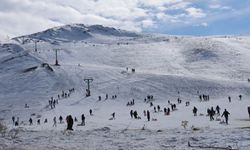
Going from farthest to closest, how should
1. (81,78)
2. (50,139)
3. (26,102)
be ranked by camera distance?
1. (81,78)
2. (26,102)
3. (50,139)

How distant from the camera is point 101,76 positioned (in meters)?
103

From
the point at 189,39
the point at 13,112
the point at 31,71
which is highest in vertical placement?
the point at 189,39

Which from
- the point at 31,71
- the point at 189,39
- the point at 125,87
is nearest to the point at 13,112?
the point at 125,87

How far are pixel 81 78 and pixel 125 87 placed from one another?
581 inches

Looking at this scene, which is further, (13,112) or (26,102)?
(26,102)

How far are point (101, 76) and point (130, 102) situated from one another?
28.3 m

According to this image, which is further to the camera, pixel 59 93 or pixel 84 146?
pixel 59 93

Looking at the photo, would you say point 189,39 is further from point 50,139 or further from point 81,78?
point 50,139

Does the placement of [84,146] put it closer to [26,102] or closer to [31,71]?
[26,102]

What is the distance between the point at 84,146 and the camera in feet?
50.4

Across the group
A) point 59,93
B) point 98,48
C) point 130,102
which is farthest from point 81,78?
point 98,48

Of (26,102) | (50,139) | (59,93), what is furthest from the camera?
(59,93)

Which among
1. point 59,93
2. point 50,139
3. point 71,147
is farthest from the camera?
point 59,93

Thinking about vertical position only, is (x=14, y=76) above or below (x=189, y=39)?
below
